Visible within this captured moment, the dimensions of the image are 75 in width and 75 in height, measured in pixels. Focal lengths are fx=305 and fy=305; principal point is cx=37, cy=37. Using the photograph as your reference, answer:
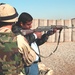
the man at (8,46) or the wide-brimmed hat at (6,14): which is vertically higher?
the wide-brimmed hat at (6,14)

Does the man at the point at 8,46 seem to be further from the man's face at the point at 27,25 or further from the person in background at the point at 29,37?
the man's face at the point at 27,25

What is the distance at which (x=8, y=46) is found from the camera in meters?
3.38

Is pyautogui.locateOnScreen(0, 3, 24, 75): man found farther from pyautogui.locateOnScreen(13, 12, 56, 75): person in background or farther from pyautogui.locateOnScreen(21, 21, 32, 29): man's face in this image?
pyautogui.locateOnScreen(21, 21, 32, 29): man's face

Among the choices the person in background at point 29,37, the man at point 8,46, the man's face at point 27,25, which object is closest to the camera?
the man at point 8,46

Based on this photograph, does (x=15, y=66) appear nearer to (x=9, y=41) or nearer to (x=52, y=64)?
(x=9, y=41)

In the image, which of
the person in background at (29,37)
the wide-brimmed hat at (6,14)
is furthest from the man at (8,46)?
the person in background at (29,37)

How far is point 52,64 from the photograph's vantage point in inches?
456

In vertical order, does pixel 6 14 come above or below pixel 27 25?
above

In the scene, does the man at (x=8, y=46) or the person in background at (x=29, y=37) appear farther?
the person in background at (x=29, y=37)

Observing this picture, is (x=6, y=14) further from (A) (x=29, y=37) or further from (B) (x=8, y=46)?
(A) (x=29, y=37)

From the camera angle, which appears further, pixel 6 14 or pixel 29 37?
pixel 29 37

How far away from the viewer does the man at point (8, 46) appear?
133 inches

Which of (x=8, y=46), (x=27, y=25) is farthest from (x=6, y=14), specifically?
(x=27, y=25)

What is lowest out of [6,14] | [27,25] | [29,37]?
[29,37]
